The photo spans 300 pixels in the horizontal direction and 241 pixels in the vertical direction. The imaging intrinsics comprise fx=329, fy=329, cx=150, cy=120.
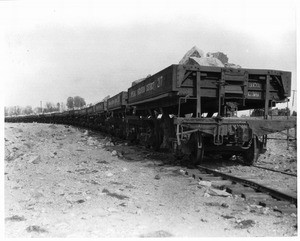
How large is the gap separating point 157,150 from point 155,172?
332 cm

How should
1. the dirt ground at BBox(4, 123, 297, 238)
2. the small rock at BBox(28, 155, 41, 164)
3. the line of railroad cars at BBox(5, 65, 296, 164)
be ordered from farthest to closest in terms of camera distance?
the small rock at BBox(28, 155, 41, 164), the line of railroad cars at BBox(5, 65, 296, 164), the dirt ground at BBox(4, 123, 297, 238)

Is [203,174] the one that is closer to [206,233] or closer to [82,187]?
[82,187]

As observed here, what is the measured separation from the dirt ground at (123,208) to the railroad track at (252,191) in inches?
7.0

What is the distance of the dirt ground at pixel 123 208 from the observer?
139 inches

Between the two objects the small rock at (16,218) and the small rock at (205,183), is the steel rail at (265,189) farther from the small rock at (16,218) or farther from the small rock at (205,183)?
the small rock at (16,218)

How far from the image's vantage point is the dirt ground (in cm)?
354

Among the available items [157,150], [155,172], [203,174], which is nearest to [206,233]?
[203,174]

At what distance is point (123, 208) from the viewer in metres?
4.34

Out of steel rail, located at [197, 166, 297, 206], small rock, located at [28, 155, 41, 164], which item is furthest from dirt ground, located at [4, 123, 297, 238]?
small rock, located at [28, 155, 41, 164]

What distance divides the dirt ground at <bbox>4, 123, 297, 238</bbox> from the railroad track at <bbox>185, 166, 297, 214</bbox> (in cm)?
18

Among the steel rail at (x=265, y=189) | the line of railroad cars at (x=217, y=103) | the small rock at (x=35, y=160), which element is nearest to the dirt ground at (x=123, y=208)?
the steel rail at (x=265, y=189)

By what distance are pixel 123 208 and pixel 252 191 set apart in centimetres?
223

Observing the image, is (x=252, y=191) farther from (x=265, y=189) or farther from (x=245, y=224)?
(x=245, y=224)

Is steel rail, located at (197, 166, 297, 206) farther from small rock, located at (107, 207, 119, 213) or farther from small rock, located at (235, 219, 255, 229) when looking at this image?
small rock, located at (107, 207, 119, 213)
